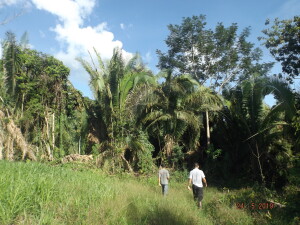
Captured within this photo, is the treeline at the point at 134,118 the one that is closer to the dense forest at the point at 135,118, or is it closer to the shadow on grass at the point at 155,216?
the dense forest at the point at 135,118

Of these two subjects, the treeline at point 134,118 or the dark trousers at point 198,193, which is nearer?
the dark trousers at point 198,193

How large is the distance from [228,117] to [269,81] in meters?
4.27

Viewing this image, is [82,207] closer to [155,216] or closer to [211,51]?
[155,216]

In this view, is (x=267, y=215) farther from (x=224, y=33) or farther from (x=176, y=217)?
(x=224, y=33)

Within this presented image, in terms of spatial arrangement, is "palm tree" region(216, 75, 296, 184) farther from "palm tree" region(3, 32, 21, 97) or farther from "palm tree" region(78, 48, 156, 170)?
"palm tree" region(3, 32, 21, 97)

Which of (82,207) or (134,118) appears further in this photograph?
(134,118)

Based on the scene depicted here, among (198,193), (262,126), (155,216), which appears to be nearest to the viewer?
(155,216)

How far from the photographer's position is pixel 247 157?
11.7 meters

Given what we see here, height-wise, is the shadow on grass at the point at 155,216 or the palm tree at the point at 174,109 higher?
the palm tree at the point at 174,109

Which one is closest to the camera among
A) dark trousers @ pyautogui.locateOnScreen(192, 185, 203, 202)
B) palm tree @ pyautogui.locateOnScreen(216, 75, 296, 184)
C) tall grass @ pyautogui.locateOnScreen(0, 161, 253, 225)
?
tall grass @ pyautogui.locateOnScreen(0, 161, 253, 225)

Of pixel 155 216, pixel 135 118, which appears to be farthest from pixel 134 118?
pixel 155 216
